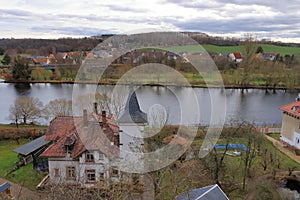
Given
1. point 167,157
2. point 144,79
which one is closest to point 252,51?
point 144,79

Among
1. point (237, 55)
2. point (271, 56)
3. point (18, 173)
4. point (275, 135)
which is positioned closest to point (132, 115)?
point (18, 173)

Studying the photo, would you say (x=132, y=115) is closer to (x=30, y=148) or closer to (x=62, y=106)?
(x=30, y=148)

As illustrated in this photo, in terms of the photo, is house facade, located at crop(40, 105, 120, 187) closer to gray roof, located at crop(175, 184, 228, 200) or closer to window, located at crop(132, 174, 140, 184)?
window, located at crop(132, 174, 140, 184)

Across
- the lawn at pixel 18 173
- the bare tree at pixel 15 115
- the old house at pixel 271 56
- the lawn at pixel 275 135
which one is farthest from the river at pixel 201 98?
the old house at pixel 271 56

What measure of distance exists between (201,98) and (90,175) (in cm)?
1880

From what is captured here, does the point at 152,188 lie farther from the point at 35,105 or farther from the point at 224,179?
the point at 35,105

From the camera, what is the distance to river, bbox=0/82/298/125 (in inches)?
903

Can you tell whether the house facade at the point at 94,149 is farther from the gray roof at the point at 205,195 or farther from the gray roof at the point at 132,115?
the gray roof at the point at 205,195

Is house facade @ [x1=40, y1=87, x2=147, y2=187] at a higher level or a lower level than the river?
higher

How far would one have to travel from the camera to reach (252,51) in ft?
136

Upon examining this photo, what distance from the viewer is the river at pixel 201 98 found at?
903 inches

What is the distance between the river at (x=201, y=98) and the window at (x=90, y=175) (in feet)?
30.8

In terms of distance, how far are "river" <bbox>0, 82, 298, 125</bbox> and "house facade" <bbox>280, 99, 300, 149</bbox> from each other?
3.67m

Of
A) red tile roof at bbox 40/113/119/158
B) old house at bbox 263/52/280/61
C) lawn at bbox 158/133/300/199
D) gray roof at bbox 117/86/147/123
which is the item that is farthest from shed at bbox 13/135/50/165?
old house at bbox 263/52/280/61
